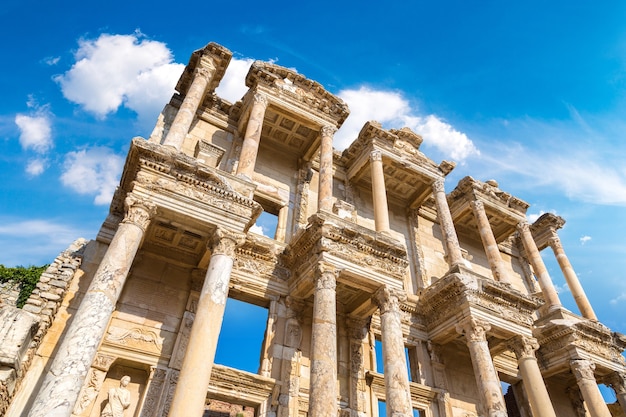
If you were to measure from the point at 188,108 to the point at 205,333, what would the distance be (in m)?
8.11

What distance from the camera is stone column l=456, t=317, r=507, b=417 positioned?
1340 cm

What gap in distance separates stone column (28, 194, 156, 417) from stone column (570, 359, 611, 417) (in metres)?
16.7

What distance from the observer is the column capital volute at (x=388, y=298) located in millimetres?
13781

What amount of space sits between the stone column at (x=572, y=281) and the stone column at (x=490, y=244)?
4.81 metres

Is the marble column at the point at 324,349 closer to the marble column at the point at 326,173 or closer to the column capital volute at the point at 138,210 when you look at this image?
the marble column at the point at 326,173

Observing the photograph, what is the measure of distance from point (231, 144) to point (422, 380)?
11938mm

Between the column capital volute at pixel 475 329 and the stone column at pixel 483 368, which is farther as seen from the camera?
the column capital volute at pixel 475 329

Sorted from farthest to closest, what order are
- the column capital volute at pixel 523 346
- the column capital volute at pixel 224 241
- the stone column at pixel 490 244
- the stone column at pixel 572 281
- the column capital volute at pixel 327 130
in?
the stone column at pixel 572 281, the stone column at pixel 490 244, the column capital volute at pixel 327 130, the column capital volute at pixel 523 346, the column capital volute at pixel 224 241

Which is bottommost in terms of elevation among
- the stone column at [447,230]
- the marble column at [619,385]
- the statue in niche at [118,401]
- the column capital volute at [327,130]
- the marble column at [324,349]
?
the statue in niche at [118,401]

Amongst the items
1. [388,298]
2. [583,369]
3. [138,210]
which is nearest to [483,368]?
[388,298]

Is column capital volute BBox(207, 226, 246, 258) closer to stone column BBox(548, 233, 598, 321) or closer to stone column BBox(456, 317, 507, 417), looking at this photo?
stone column BBox(456, 317, 507, 417)

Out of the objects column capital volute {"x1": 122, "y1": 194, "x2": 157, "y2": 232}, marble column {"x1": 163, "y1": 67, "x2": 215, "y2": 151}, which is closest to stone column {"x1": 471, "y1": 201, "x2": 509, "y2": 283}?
marble column {"x1": 163, "y1": 67, "x2": 215, "y2": 151}

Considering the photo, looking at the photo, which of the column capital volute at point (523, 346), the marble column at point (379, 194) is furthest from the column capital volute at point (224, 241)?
the column capital volute at point (523, 346)

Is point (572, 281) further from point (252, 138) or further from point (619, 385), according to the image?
point (252, 138)
